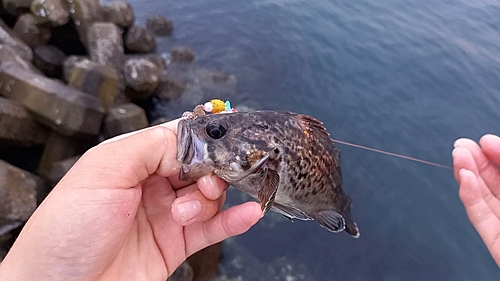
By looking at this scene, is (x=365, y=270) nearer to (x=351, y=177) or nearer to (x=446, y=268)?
(x=446, y=268)

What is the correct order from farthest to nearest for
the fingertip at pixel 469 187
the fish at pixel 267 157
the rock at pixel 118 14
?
the rock at pixel 118 14
the fingertip at pixel 469 187
the fish at pixel 267 157

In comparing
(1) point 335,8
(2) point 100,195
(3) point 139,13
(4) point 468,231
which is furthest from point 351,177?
(3) point 139,13

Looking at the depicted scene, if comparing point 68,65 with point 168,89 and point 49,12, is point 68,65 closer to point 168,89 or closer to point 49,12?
point 49,12

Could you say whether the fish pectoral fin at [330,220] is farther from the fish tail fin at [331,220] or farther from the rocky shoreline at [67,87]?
the rocky shoreline at [67,87]

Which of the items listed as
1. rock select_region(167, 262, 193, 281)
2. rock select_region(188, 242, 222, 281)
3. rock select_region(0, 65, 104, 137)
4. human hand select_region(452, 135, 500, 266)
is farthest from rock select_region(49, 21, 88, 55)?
human hand select_region(452, 135, 500, 266)

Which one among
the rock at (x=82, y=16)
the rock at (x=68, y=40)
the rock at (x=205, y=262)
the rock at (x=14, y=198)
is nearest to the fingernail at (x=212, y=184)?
the rock at (x=14, y=198)

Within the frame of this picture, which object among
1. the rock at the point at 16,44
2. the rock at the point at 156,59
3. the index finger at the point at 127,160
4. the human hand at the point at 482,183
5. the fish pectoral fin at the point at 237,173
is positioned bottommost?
the rock at the point at 156,59

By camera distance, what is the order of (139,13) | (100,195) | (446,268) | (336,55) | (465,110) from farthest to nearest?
(139,13) → (336,55) → (465,110) → (446,268) → (100,195)
